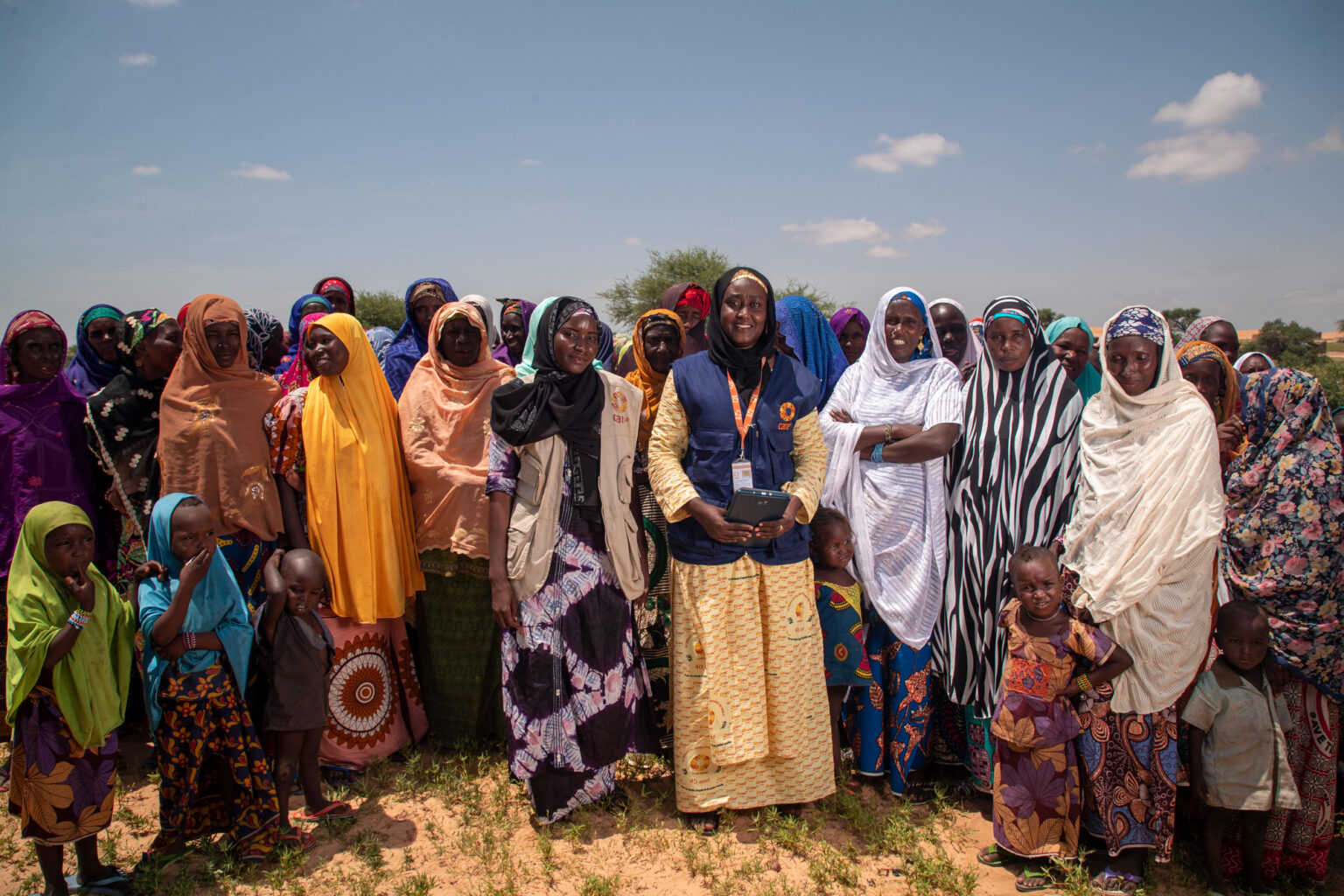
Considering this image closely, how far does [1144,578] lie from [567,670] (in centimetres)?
251

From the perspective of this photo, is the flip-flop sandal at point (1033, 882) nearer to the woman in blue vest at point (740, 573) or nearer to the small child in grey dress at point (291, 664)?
the woman in blue vest at point (740, 573)

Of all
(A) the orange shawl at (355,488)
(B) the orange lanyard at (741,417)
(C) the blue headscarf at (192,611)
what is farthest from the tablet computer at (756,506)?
(C) the blue headscarf at (192,611)

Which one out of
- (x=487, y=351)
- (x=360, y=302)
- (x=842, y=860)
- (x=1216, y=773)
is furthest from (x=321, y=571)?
(x=360, y=302)

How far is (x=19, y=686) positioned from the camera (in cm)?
298

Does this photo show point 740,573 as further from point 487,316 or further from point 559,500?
point 487,316

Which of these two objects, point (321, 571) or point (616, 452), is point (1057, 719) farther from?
point (321, 571)

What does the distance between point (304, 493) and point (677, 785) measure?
241cm

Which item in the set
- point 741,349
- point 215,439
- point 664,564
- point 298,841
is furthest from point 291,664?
point 741,349

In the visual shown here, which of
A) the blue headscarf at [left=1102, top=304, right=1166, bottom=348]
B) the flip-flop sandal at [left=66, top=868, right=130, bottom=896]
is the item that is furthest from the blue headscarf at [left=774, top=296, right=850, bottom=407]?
the flip-flop sandal at [left=66, top=868, right=130, bottom=896]

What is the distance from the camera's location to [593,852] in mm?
3600

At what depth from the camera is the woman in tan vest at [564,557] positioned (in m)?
3.66

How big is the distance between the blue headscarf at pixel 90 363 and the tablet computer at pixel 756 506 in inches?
137

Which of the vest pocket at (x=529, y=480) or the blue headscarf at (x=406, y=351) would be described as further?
the blue headscarf at (x=406, y=351)

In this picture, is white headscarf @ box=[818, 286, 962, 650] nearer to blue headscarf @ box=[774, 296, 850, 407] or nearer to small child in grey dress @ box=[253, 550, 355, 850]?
blue headscarf @ box=[774, 296, 850, 407]
